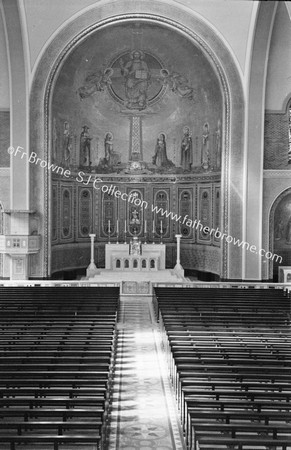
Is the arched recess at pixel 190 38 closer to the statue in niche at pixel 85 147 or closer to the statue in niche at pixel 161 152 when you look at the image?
the statue in niche at pixel 85 147

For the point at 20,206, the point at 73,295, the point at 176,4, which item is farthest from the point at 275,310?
the point at 176,4

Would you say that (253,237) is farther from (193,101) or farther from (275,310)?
(275,310)

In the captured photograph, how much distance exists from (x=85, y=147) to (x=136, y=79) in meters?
4.57

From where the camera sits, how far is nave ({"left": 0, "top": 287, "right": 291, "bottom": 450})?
7.26 meters

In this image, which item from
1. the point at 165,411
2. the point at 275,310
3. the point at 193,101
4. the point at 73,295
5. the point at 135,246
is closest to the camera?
the point at 165,411

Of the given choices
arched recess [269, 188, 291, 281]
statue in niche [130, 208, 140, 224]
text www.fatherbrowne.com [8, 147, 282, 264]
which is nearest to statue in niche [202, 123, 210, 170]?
text www.fatherbrowne.com [8, 147, 282, 264]

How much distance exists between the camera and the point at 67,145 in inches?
1117

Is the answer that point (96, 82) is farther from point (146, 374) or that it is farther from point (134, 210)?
point (146, 374)

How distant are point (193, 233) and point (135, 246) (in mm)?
3960

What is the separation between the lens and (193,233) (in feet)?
96.1

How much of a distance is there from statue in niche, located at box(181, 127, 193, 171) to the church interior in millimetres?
78

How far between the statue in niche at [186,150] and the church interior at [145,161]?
0.08 meters

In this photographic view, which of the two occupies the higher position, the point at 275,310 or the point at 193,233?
the point at 193,233

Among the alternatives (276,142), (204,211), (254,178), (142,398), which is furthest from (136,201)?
(142,398)
